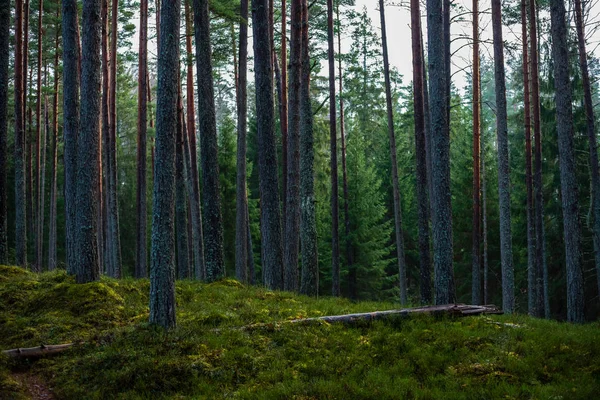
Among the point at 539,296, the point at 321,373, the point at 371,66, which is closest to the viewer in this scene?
the point at 321,373

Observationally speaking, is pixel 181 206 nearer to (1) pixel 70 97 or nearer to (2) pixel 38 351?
(1) pixel 70 97

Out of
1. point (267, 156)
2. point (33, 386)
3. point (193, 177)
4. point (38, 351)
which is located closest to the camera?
point (33, 386)

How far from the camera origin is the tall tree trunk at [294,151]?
51.0ft

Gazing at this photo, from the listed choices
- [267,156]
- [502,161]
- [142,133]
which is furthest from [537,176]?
[142,133]

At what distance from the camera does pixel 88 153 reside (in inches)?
503

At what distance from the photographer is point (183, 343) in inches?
366

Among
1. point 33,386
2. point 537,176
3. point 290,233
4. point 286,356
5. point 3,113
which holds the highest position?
point 3,113

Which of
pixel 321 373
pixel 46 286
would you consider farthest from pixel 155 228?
pixel 46 286

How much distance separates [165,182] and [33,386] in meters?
3.88

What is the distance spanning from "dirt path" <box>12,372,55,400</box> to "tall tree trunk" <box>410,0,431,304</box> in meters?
11.3

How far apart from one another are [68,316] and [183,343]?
3.43m

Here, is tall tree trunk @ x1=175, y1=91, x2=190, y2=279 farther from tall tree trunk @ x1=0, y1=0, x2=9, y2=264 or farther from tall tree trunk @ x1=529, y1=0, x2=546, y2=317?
tall tree trunk @ x1=529, y1=0, x2=546, y2=317

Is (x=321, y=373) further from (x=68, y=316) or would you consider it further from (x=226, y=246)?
(x=226, y=246)

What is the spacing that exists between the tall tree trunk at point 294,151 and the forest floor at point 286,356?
12.6 ft
